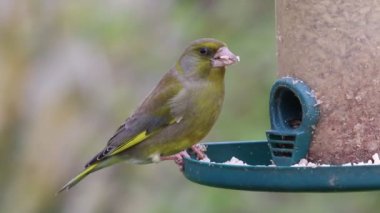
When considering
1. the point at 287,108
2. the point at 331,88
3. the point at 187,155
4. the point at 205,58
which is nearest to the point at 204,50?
the point at 205,58

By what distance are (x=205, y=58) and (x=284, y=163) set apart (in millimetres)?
1236

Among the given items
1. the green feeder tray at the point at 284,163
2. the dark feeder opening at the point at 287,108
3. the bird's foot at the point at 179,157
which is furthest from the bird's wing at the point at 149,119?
the dark feeder opening at the point at 287,108

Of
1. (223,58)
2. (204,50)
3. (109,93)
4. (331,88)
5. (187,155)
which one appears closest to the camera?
(331,88)

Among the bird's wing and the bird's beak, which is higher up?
the bird's beak

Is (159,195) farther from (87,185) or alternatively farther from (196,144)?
(196,144)

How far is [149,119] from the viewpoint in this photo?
7969 millimetres

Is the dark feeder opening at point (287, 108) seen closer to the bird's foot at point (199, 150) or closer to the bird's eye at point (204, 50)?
the bird's foot at point (199, 150)

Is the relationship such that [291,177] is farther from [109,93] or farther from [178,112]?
[109,93]

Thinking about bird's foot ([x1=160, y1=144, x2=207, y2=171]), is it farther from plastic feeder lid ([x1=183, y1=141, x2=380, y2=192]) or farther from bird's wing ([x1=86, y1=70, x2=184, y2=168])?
plastic feeder lid ([x1=183, y1=141, x2=380, y2=192])

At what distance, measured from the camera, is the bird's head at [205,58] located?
7648 mm

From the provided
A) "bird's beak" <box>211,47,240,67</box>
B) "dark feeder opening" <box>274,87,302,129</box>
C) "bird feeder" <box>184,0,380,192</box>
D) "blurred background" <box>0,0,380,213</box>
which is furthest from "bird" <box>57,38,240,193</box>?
"blurred background" <box>0,0,380,213</box>

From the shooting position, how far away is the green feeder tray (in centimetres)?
602

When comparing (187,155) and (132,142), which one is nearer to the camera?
(187,155)

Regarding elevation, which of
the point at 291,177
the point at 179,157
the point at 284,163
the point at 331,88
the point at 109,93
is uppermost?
the point at 331,88
